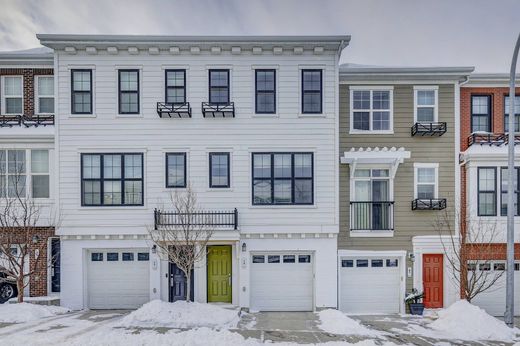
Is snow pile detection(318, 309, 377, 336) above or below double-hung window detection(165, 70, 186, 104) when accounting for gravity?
below

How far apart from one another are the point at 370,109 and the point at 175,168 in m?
7.53

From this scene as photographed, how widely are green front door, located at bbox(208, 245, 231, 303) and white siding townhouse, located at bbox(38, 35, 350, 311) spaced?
12.1 inches

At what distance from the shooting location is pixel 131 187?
39.7 ft

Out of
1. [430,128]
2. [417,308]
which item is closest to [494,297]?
[417,308]

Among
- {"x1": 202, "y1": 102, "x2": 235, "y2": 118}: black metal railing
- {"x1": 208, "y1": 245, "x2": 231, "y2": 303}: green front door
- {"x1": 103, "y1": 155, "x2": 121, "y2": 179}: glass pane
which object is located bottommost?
{"x1": 208, "y1": 245, "x2": 231, "y2": 303}: green front door

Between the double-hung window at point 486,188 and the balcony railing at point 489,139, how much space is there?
37.4 inches

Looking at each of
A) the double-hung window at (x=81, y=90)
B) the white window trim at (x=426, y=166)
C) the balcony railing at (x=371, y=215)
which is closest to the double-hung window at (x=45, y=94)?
the double-hung window at (x=81, y=90)

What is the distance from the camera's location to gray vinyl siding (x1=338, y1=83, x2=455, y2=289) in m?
12.6

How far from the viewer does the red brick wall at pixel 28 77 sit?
42.5 feet

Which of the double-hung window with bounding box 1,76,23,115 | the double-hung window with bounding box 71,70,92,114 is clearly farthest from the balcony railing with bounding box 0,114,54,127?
the double-hung window with bounding box 71,70,92,114

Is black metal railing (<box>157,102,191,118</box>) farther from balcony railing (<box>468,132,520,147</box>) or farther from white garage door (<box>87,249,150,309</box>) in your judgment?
balcony railing (<box>468,132,520,147</box>)

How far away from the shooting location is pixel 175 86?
12.2m

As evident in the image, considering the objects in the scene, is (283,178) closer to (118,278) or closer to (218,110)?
(218,110)

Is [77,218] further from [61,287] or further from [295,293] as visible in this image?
[295,293]
